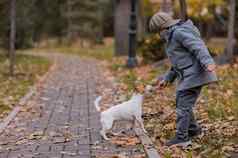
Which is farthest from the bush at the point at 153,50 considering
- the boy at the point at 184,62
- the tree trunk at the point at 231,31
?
the boy at the point at 184,62

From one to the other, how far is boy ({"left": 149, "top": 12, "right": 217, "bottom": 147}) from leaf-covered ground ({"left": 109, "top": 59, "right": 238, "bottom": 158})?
0.36 m

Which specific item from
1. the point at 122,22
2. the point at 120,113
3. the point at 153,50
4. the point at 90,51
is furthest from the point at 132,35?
the point at 90,51

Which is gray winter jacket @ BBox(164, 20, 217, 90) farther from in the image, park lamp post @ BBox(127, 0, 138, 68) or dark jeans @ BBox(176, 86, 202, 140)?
park lamp post @ BBox(127, 0, 138, 68)

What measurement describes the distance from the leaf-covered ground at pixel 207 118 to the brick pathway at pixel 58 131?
2.42 ft

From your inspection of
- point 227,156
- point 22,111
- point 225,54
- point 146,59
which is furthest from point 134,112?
point 146,59

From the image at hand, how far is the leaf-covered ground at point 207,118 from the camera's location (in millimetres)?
7117

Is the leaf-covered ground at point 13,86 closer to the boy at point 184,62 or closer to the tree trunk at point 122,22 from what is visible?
the boy at point 184,62

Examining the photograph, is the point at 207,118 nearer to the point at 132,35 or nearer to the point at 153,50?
the point at 132,35

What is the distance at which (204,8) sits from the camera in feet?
121

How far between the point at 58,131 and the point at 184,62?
8.37 feet

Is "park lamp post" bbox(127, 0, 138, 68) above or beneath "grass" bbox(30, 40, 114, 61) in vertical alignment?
above

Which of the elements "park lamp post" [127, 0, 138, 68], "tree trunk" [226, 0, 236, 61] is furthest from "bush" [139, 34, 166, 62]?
"tree trunk" [226, 0, 236, 61]

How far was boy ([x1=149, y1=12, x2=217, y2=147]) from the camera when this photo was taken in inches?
278

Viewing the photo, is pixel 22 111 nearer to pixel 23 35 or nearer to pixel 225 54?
pixel 225 54
